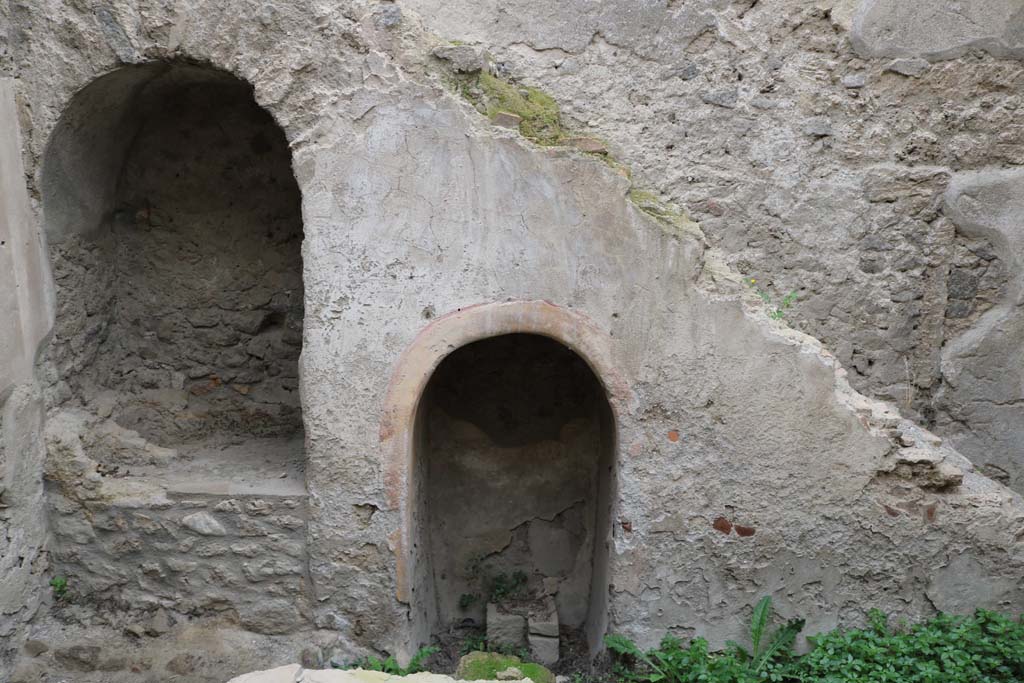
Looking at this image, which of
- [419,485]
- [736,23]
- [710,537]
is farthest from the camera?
[736,23]

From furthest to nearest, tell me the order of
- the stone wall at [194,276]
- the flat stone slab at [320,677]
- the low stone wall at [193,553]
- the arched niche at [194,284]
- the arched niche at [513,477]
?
1. the arched niche at [513,477]
2. the stone wall at [194,276]
3. the arched niche at [194,284]
4. the low stone wall at [193,553]
5. the flat stone slab at [320,677]

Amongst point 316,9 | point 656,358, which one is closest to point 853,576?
point 656,358

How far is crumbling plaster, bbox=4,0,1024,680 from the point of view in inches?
151

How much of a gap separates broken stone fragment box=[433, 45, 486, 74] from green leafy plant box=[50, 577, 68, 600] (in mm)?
3067

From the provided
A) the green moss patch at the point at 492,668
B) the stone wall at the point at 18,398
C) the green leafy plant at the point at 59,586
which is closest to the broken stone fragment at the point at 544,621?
the green moss patch at the point at 492,668

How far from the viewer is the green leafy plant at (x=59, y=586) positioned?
171 inches

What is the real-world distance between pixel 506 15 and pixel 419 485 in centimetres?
264

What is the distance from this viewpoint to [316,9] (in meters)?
3.79

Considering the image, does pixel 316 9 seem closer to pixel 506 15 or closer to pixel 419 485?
pixel 506 15

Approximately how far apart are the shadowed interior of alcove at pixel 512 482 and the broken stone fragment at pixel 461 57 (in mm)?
1570

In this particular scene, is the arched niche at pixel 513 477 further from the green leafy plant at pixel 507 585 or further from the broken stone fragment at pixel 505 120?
the broken stone fragment at pixel 505 120

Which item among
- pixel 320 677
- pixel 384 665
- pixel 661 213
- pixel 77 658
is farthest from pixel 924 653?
pixel 77 658

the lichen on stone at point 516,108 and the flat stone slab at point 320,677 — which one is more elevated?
the lichen on stone at point 516,108

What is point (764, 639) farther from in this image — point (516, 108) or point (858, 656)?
point (516, 108)
